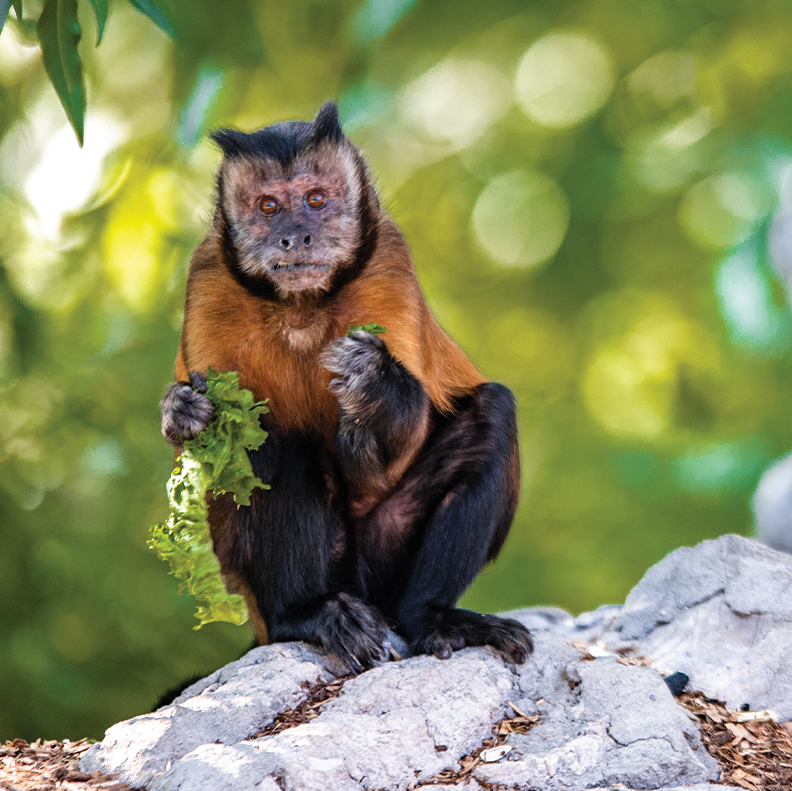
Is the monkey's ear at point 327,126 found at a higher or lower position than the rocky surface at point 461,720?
higher

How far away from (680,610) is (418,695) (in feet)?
7.12

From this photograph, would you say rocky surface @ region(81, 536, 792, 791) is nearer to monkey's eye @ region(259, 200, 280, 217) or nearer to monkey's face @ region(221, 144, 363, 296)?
monkey's face @ region(221, 144, 363, 296)

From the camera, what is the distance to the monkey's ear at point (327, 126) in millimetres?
4691

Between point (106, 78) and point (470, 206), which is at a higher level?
point (106, 78)

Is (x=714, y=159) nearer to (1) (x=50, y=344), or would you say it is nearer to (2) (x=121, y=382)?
(2) (x=121, y=382)

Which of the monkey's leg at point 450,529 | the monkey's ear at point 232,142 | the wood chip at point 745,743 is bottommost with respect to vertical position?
the wood chip at point 745,743

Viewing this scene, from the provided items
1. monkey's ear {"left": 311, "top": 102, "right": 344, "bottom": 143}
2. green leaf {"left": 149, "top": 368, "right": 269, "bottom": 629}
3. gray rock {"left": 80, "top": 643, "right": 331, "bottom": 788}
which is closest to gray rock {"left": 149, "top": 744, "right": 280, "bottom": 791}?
gray rock {"left": 80, "top": 643, "right": 331, "bottom": 788}

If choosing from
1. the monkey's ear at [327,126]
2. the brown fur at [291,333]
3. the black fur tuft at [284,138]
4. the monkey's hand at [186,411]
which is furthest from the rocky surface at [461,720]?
the monkey's ear at [327,126]

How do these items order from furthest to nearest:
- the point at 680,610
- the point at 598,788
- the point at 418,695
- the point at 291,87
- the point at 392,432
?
the point at 291,87, the point at 680,610, the point at 392,432, the point at 418,695, the point at 598,788

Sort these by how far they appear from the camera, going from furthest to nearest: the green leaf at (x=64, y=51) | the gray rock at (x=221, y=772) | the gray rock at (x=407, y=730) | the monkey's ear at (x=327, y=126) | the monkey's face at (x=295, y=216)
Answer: the monkey's ear at (x=327, y=126)
the monkey's face at (x=295, y=216)
the green leaf at (x=64, y=51)
the gray rock at (x=407, y=730)
the gray rock at (x=221, y=772)

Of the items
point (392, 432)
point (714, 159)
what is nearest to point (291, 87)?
point (714, 159)

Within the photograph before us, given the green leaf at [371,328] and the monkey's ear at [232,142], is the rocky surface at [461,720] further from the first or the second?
the monkey's ear at [232,142]

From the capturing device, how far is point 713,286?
9008 mm

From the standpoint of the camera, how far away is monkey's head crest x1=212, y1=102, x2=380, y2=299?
4.41m
